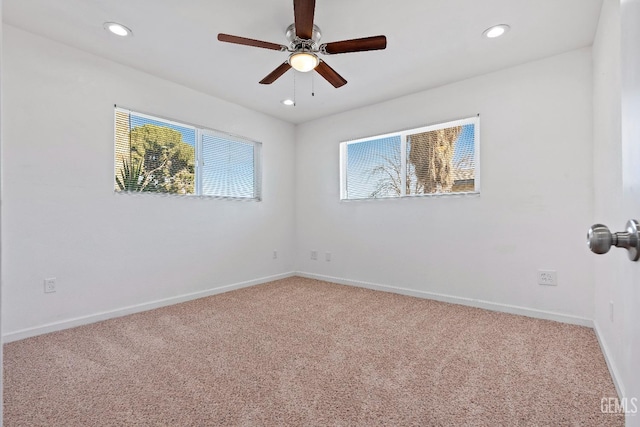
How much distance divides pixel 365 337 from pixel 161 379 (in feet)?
4.59

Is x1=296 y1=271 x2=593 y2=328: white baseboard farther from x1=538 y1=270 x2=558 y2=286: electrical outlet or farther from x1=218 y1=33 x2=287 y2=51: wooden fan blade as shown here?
x1=218 y1=33 x2=287 y2=51: wooden fan blade

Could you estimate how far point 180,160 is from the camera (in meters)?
3.51

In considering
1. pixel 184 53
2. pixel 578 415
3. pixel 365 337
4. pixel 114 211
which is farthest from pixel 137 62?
pixel 578 415

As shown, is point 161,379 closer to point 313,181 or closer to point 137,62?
point 137,62

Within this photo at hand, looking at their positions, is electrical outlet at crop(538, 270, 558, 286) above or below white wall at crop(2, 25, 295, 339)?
below

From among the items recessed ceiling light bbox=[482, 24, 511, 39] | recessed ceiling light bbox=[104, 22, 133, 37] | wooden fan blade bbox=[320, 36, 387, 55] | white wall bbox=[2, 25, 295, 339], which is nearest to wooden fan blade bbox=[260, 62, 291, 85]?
wooden fan blade bbox=[320, 36, 387, 55]

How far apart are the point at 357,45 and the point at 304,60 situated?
0.39 metres

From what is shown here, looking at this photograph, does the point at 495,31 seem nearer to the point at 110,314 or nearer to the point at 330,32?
the point at 330,32

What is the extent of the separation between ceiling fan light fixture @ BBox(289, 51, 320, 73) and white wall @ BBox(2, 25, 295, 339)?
5.65 feet

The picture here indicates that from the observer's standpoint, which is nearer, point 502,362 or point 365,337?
point 502,362

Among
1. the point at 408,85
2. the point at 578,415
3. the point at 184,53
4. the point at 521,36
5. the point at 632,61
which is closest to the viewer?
the point at 632,61

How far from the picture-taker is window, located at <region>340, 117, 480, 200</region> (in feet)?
11.0

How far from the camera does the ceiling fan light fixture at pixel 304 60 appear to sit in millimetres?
2270

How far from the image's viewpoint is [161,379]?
6.11ft
